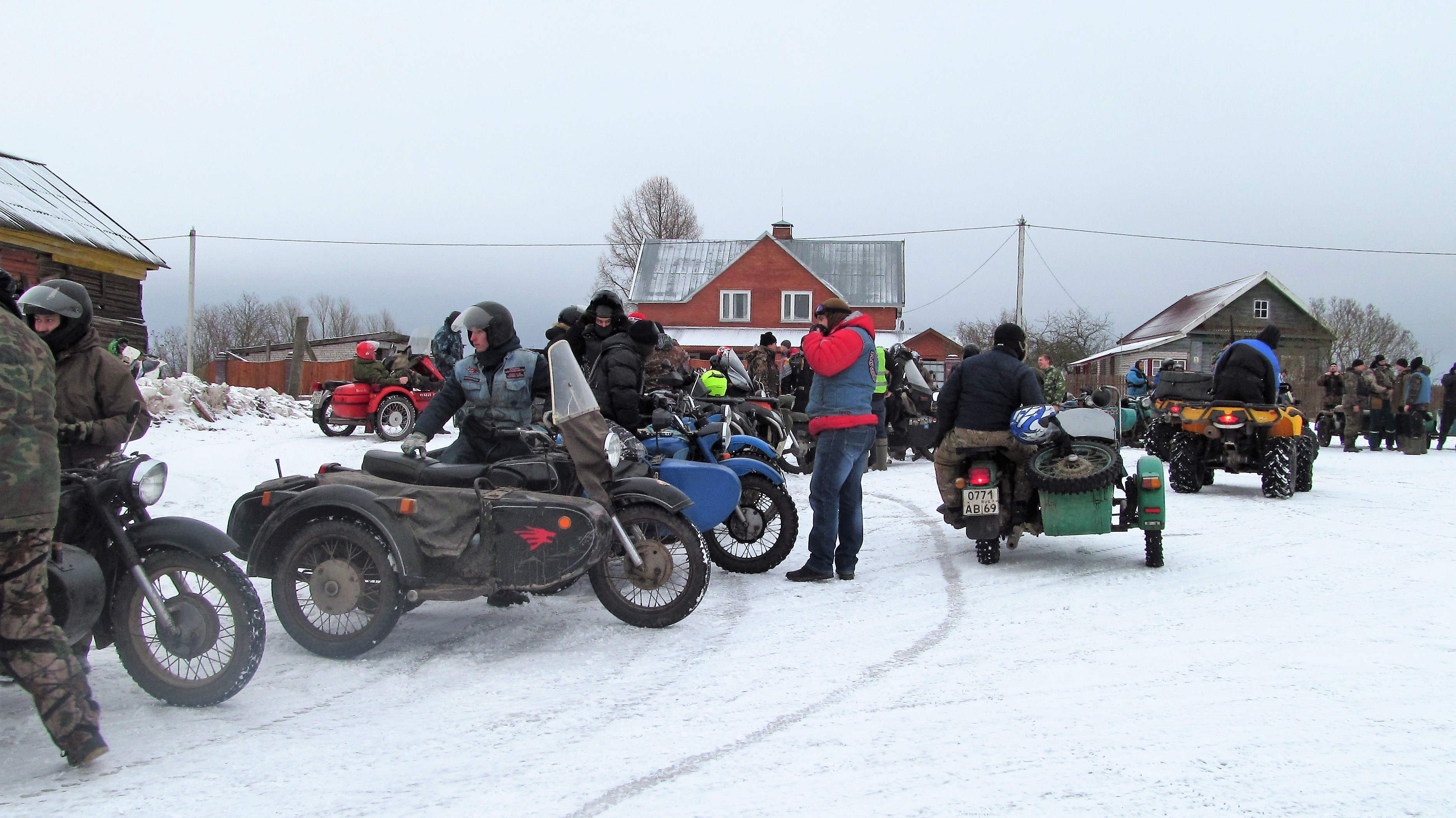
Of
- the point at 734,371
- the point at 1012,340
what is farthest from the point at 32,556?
the point at 734,371

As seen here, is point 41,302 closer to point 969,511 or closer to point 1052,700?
point 1052,700

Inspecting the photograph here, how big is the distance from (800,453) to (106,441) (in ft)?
29.8

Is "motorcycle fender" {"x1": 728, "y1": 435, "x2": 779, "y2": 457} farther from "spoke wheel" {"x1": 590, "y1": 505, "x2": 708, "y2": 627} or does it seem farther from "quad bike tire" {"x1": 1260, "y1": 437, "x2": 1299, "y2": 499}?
"quad bike tire" {"x1": 1260, "y1": 437, "x2": 1299, "y2": 499}

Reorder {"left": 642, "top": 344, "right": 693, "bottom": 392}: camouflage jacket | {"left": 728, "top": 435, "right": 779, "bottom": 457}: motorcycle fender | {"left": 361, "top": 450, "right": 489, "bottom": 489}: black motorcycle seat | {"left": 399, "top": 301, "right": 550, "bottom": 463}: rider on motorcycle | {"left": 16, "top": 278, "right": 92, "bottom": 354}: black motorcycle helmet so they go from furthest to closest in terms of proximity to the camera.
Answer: {"left": 642, "top": 344, "right": 693, "bottom": 392}: camouflage jacket, {"left": 728, "top": 435, "right": 779, "bottom": 457}: motorcycle fender, {"left": 399, "top": 301, "right": 550, "bottom": 463}: rider on motorcycle, {"left": 361, "top": 450, "right": 489, "bottom": 489}: black motorcycle seat, {"left": 16, "top": 278, "right": 92, "bottom": 354}: black motorcycle helmet

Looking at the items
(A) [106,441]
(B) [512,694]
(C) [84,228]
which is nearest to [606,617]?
(B) [512,694]

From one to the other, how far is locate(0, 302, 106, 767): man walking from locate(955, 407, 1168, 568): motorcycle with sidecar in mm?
5501

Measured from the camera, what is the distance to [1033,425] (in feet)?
23.2

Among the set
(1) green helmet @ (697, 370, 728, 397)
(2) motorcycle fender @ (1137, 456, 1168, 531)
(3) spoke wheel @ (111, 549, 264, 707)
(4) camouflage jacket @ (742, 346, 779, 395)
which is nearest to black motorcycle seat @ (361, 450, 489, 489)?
(3) spoke wheel @ (111, 549, 264, 707)

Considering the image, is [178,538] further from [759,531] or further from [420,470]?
[759,531]

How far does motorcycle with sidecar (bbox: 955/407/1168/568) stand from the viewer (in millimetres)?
6906

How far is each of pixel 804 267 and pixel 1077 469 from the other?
127ft

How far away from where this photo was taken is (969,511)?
716cm

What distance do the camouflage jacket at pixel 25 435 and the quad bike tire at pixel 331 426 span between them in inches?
509

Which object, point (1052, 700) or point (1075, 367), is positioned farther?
point (1075, 367)
